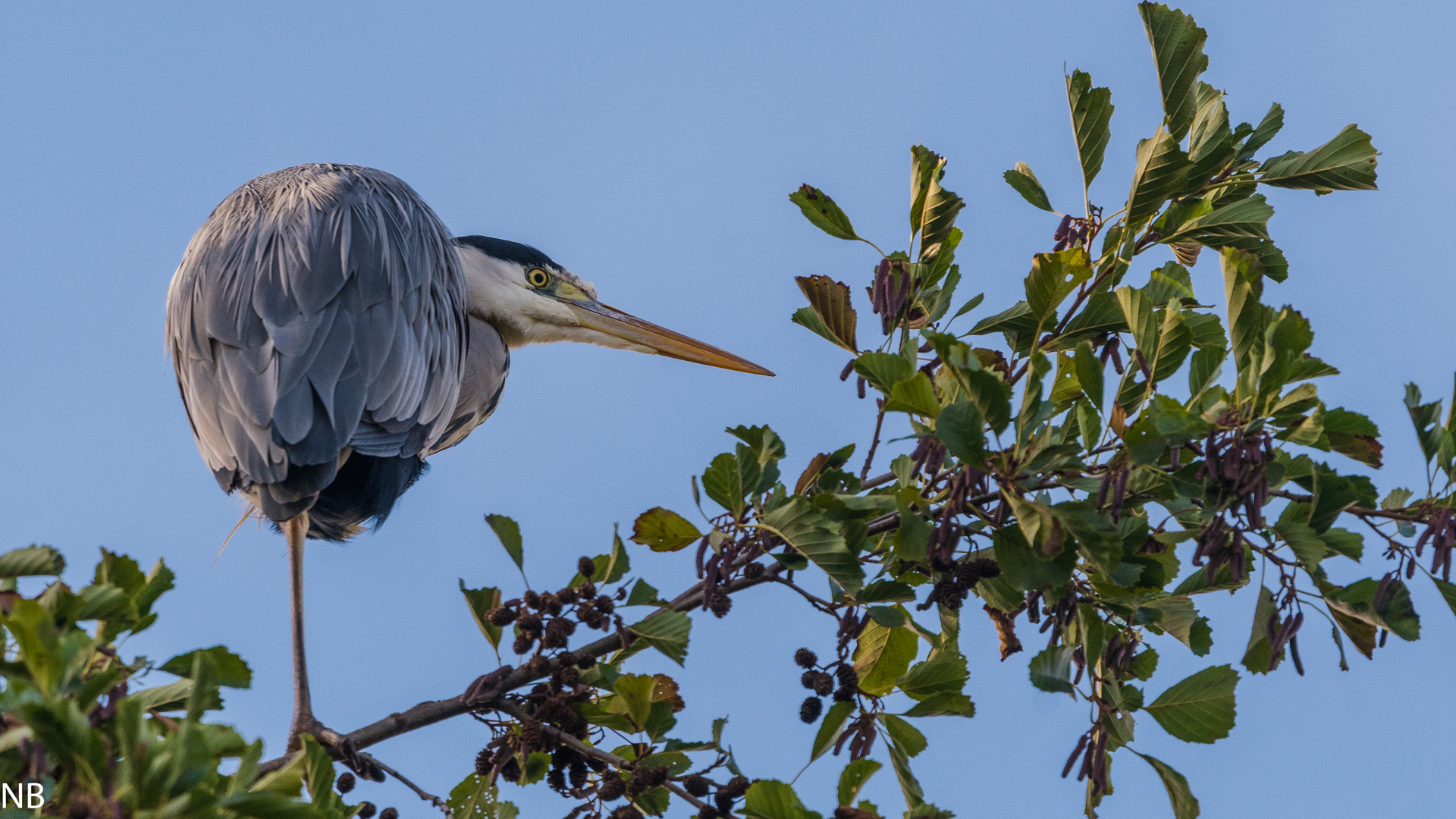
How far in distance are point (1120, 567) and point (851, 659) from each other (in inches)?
17.8

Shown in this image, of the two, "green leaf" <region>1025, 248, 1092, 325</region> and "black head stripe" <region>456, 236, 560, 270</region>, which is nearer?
"green leaf" <region>1025, 248, 1092, 325</region>

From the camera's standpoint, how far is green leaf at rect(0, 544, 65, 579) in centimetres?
155

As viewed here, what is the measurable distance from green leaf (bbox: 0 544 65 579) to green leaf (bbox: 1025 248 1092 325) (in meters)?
1.35

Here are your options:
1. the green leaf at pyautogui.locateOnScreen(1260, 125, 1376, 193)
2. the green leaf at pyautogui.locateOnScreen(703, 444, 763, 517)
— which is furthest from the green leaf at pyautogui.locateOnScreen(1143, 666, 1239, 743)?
the green leaf at pyautogui.locateOnScreen(1260, 125, 1376, 193)

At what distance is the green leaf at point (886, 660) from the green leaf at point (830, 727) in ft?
0.27

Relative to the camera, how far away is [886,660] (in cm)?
201

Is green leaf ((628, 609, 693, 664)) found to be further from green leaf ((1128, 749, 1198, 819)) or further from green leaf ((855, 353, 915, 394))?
green leaf ((1128, 749, 1198, 819))

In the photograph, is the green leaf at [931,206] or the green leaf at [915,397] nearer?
the green leaf at [915,397]

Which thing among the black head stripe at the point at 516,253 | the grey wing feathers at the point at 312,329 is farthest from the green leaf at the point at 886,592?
the black head stripe at the point at 516,253

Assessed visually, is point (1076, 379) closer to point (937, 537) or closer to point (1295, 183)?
point (937, 537)

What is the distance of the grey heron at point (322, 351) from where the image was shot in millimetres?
2709

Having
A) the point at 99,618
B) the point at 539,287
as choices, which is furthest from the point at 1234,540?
the point at 539,287

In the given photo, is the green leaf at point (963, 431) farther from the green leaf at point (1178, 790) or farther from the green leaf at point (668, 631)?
the green leaf at point (1178, 790)

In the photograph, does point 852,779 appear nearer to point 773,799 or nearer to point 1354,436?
point 773,799
